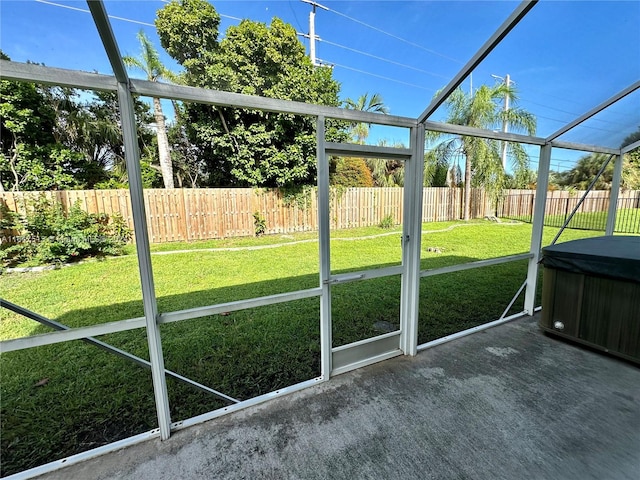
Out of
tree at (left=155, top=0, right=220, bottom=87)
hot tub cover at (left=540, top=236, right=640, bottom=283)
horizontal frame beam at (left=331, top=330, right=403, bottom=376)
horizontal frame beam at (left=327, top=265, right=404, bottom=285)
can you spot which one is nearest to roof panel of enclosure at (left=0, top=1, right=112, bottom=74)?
horizontal frame beam at (left=327, top=265, right=404, bottom=285)

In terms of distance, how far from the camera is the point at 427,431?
1.80 meters

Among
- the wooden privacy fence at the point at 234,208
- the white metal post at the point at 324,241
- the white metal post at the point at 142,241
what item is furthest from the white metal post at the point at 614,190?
the white metal post at the point at 142,241

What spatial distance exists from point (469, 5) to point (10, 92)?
9.44 metres

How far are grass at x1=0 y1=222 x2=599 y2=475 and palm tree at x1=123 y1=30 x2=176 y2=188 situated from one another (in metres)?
3.89

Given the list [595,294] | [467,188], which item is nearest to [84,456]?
[595,294]

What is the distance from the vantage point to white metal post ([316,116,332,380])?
203 centimetres

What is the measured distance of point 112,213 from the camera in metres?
6.46

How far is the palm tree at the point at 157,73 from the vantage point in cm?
853

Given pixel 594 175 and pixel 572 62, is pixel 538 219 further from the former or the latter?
pixel 594 175

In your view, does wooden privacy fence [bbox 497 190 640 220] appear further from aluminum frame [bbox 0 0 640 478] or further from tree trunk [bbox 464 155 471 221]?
aluminum frame [bbox 0 0 640 478]

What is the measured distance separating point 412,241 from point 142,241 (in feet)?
6.89

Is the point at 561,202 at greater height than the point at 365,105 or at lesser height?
lesser

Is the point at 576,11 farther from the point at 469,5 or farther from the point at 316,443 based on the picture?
the point at 316,443

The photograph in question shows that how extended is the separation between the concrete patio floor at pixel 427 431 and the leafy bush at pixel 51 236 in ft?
17.8
